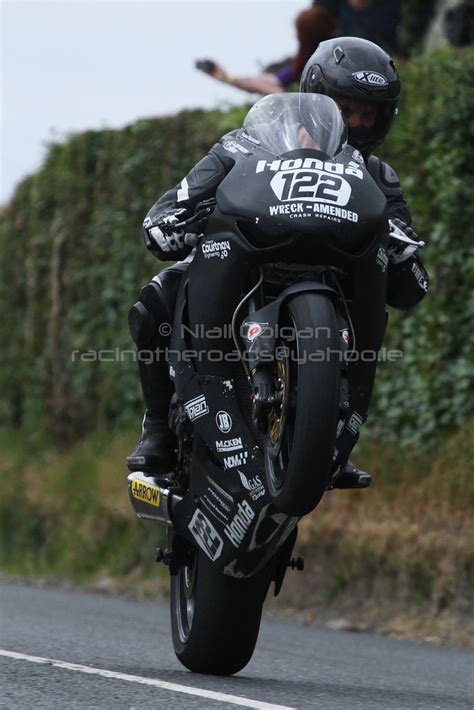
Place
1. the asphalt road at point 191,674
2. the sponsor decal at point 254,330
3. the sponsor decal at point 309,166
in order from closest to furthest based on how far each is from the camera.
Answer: the asphalt road at point 191,674 → the sponsor decal at point 254,330 → the sponsor decal at point 309,166

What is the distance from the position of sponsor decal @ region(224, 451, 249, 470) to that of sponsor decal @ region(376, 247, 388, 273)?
84cm

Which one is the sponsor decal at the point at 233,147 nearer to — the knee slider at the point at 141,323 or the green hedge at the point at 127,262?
the knee slider at the point at 141,323

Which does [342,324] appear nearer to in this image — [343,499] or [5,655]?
[5,655]

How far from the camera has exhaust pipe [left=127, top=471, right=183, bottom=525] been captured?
236 inches

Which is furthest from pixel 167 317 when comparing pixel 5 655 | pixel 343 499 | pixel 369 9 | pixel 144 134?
pixel 144 134

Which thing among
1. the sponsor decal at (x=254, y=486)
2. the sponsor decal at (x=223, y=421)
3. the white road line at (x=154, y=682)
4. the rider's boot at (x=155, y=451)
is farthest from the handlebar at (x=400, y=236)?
the white road line at (x=154, y=682)

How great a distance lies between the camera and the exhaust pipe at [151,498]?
19.6 ft

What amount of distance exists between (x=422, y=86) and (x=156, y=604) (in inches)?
168

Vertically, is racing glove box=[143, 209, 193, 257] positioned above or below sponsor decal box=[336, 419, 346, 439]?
above

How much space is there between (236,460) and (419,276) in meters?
1.11

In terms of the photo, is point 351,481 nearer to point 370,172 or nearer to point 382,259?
point 382,259

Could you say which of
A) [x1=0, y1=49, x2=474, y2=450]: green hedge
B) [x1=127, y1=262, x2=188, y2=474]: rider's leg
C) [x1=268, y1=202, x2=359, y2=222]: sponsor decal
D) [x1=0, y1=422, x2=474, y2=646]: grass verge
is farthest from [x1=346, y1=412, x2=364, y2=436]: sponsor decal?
[x1=0, y1=49, x2=474, y2=450]: green hedge

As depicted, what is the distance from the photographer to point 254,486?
17.7ft

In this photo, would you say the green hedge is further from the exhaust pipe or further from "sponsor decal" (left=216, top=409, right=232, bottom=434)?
"sponsor decal" (left=216, top=409, right=232, bottom=434)
